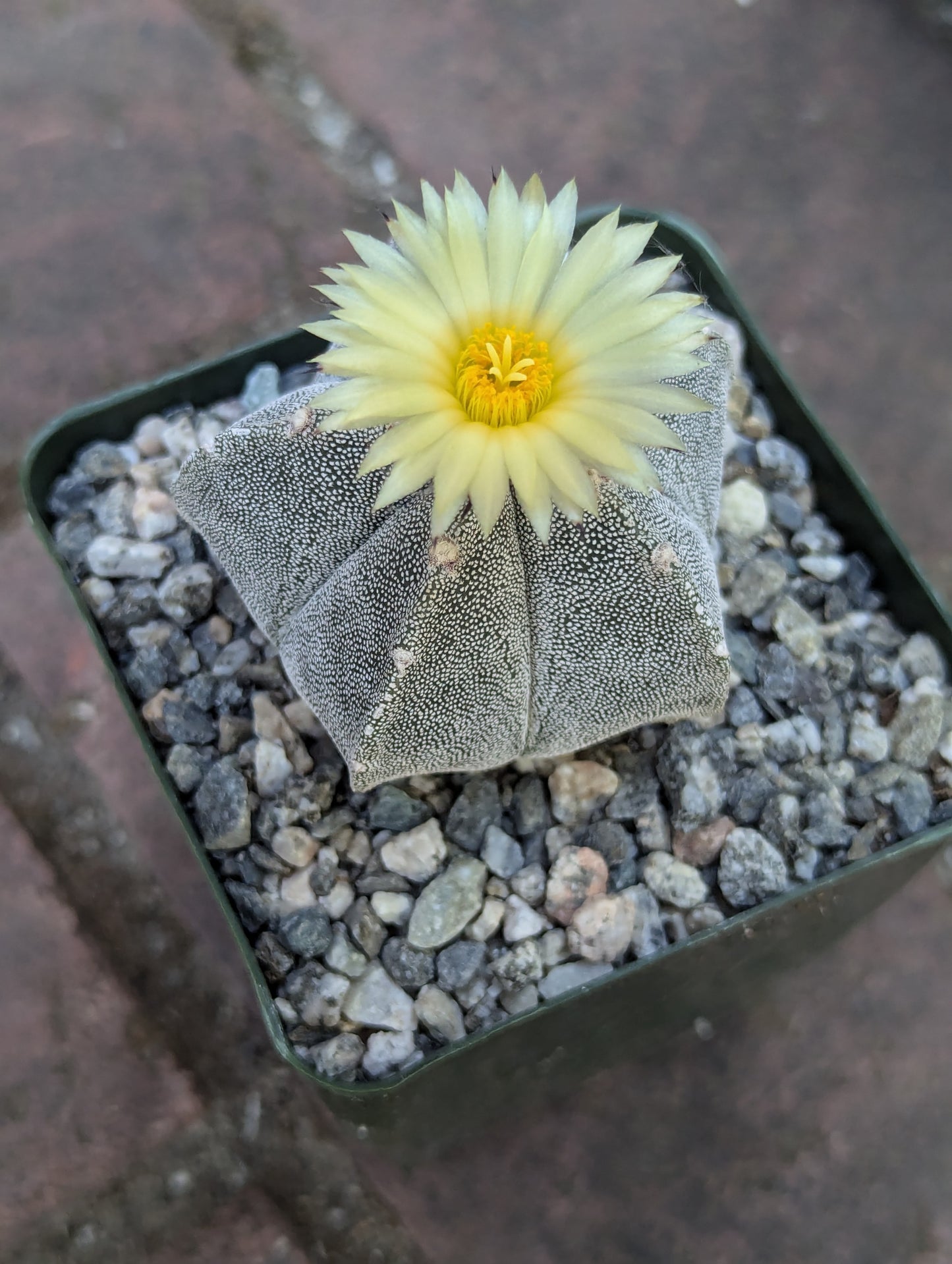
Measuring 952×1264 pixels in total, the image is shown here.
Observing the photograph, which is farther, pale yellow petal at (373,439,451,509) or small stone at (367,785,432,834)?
small stone at (367,785,432,834)

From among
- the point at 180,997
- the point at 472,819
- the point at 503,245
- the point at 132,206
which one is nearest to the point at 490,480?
the point at 503,245

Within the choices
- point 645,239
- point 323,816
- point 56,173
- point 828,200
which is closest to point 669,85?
point 828,200

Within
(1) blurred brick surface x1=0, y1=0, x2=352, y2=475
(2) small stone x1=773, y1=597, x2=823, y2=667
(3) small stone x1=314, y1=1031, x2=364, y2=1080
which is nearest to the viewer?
(3) small stone x1=314, y1=1031, x2=364, y2=1080

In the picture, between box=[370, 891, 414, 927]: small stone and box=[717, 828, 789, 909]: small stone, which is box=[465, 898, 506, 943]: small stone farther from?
box=[717, 828, 789, 909]: small stone

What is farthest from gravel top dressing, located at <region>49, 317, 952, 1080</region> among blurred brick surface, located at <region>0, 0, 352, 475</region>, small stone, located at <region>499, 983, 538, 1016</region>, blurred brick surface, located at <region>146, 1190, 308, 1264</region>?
blurred brick surface, located at <region>0, 0, 352, 475</region>

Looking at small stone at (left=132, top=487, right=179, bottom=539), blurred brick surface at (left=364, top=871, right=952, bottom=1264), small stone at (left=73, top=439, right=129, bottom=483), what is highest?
small stone at (left=73, top=439, right=129, bottom=483)

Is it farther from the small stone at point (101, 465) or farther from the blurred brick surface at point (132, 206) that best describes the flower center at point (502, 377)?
the blurred brick surface at point (132, 206)

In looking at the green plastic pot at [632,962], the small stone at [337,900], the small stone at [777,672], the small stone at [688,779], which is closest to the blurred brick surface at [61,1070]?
the green plastic pot at [632,962]

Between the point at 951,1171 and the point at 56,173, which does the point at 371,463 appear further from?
the point at 56,173
